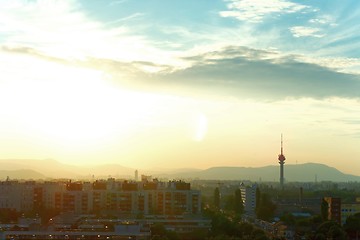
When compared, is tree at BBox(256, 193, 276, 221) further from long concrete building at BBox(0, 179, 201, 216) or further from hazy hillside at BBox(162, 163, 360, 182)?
hazy hillside at BBox(162, 163, 360, 182)

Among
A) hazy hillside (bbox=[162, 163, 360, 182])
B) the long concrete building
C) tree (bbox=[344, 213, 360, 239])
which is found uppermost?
hazy hillside (bbox=[162, 163, 360, 182])

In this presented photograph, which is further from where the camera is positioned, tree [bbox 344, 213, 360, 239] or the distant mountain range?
the distant mountain range

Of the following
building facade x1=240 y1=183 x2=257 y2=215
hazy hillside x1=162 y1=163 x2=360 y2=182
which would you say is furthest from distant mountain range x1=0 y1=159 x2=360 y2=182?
building facade x1=240 y1=183 x2=257 y2=215

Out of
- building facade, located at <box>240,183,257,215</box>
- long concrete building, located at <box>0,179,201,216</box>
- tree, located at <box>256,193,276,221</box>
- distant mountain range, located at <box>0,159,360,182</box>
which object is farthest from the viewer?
distant mountain range, located at <box>0,159,360,182</box>

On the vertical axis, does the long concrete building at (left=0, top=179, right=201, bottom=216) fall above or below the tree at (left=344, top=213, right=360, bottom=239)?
above

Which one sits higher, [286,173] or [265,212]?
[286,173]

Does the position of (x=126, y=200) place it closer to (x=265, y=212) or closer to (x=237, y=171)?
(x=265, y=212)

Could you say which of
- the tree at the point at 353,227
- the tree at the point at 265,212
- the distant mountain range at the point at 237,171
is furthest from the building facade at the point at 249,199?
the distant mountain range at the point at 237,171

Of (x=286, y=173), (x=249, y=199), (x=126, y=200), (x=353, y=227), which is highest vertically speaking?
(x=286, y=173)

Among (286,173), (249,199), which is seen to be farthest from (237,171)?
(249,199)

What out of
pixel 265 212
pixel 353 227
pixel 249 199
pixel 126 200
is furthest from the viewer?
pixel 249 199

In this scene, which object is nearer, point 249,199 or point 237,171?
point 249,199

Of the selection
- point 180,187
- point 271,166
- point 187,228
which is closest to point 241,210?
point 180,187

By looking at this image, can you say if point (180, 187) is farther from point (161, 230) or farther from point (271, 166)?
point (271, 166)
